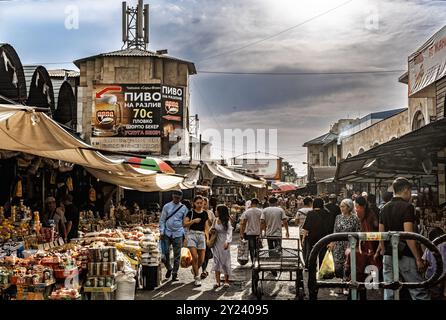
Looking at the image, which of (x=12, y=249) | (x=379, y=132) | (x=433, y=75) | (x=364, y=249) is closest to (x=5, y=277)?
(x=12, y=249)

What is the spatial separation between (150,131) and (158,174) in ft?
48.8

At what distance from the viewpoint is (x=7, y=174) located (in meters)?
10.7

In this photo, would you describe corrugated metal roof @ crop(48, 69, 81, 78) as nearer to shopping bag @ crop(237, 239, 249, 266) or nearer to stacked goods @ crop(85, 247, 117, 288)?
shopping bag @ crop(237, 239, 249, 266)

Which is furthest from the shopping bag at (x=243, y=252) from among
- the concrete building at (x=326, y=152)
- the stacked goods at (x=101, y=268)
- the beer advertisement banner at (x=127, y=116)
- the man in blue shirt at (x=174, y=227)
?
the concrete building at (x=326, y=152)

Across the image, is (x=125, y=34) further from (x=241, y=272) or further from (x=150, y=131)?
(x=241, y=272)

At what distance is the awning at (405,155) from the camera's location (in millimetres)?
8766

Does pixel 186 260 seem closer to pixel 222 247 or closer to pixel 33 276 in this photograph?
pixel 222 247

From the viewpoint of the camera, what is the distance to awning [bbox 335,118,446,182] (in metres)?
8.77

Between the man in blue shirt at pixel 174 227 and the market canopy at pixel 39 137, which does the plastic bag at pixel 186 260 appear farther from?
the market canopy at pixel 39 137

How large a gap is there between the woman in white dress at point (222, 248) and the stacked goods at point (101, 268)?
292 centimetres

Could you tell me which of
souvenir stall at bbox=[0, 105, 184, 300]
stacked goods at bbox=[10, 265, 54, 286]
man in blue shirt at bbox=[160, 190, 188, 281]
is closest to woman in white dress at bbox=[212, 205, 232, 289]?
man in blue shirt at bbox=[160, 190, 188, 281]
